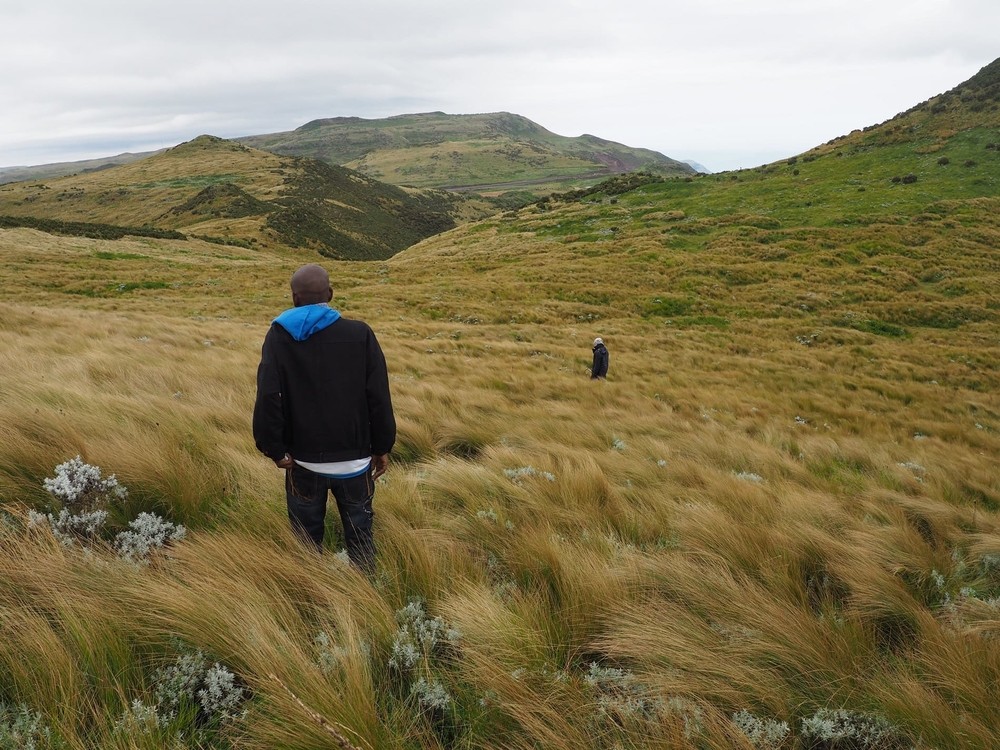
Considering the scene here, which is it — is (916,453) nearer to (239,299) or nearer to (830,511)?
(830,511)

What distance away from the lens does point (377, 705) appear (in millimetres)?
1975

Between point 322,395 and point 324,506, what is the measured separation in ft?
2.39

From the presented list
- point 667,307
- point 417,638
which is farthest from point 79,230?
point 417,638

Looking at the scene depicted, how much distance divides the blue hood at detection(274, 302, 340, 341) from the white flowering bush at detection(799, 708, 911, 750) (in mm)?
2976

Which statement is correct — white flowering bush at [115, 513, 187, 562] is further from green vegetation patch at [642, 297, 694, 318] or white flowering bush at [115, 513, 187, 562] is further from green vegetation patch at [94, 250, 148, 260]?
green vegetation patch at [94, 250, 148, 260]

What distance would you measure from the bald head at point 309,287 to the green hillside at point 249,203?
2793 inches

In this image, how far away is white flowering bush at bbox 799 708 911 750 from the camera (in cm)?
195

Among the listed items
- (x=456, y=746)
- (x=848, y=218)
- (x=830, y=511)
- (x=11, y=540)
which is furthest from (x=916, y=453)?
(x=848, y=218)

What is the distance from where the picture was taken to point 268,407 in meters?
2.87

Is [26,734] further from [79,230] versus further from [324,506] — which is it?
[79,230]

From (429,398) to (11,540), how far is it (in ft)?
21.2

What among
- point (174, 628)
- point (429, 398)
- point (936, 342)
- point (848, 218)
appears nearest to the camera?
point (174, 628)

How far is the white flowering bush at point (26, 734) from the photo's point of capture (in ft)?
5.16

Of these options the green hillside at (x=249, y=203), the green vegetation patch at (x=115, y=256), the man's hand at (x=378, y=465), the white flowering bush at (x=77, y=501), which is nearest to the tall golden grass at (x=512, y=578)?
the white flowering bush at (x=77, y=501)
